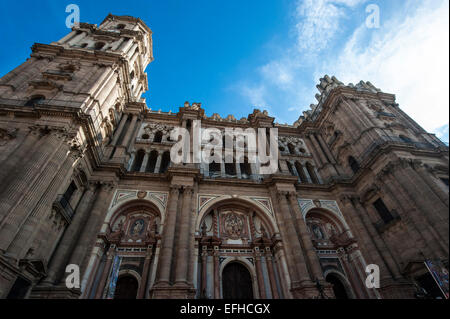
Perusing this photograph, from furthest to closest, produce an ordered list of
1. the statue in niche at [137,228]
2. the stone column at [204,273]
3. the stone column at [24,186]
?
1. the statue in niche at [137,228]
2. the stone column at [204,273]
3. the stone column at [24,186]

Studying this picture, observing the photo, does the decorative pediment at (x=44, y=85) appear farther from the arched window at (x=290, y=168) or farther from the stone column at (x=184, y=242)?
the arched window at (x=290, y=168)

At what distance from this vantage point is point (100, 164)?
55.3ft

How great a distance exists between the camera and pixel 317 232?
58.7ft

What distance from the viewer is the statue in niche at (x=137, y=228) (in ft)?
51.2

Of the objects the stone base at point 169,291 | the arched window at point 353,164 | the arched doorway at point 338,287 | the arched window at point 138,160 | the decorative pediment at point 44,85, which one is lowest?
the stone base at point 169,291

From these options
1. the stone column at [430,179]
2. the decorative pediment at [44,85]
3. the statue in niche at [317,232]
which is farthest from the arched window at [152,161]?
the stone column at [430,179]

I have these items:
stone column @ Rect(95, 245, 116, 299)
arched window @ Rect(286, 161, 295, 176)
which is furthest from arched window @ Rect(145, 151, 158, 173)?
arched window @ Rect(286, 161, 295, 176)

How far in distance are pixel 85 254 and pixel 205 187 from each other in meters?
8.82

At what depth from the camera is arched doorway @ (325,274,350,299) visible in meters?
15.1

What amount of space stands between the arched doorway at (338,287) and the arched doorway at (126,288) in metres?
12.9

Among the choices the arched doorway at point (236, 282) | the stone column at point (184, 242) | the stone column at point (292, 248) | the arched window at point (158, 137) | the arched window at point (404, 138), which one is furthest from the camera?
the arched window at point (158, 137)

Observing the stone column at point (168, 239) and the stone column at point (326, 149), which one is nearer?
the stone column at point (168, 239)
